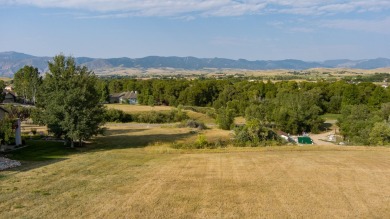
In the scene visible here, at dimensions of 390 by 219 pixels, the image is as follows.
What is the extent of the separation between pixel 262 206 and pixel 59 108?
24617mm

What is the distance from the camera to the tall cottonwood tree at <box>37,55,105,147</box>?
35531 millimetres

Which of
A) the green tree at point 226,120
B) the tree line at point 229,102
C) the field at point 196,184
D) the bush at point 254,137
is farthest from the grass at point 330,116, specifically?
the field at point 196,184

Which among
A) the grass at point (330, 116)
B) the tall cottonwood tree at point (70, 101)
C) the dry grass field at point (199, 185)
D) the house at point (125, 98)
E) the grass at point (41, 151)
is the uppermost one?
the tall cottonwood tree at point (70, 101)

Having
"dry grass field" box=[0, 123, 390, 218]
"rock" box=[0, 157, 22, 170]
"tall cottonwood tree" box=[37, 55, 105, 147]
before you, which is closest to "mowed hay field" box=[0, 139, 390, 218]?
"dry grass field" box=[0, 123, 390, 218]

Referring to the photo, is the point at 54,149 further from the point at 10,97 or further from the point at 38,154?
the point at 10,97

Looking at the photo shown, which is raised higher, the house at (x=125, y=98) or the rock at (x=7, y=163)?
the rock at (x=7, y=163)

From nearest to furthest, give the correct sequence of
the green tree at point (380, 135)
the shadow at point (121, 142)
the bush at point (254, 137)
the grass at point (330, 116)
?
the shadow at point (121, 142)
the bush at point (254, 137)
the green tree at point (380, 135)
the grass at point (330, 116)

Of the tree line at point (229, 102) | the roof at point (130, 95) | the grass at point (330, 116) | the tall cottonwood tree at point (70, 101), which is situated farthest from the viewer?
the roof at point (130, 95)

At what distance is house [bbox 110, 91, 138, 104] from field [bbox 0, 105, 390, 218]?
79760mm

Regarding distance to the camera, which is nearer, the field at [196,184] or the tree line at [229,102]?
the field at [196,184]

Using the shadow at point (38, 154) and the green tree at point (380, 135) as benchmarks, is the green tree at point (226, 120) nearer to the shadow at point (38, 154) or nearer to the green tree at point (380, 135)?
the green tree at point (380, 135)

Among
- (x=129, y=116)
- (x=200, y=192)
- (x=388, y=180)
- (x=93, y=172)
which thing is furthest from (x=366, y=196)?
(x=129, y=116)

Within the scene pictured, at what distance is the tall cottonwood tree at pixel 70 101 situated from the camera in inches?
1399

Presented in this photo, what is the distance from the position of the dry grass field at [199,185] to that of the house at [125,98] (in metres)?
81.2
